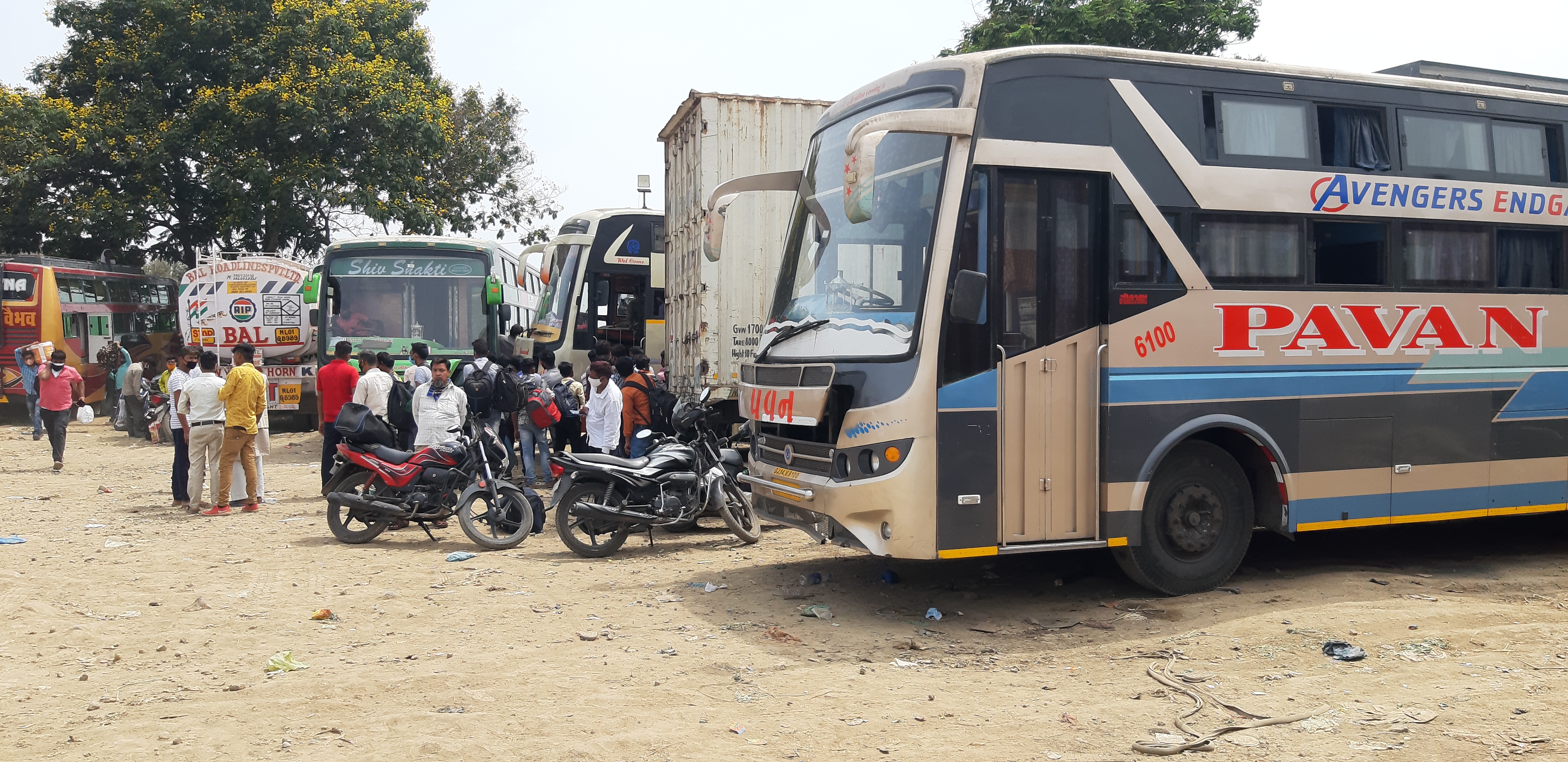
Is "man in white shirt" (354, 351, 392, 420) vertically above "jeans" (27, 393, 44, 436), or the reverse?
"man in white shirt" (354, 351, 392, 420)

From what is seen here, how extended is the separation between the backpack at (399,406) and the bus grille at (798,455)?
203 inches

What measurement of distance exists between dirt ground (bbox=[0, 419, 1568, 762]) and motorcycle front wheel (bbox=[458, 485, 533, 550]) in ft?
0.75

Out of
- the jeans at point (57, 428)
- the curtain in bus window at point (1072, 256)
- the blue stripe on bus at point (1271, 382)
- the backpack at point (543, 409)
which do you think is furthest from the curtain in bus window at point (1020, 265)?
the jeans at point (57, 428)

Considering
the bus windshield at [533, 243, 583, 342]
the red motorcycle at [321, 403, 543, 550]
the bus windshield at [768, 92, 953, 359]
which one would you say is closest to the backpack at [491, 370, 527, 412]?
the red motorcycle at [321, 403, 543, 550]

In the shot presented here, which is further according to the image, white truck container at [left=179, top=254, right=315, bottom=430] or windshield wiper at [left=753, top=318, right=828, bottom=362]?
white truck container at [left=179, top=254, right=315, bottom=430]

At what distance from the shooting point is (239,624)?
6824mm

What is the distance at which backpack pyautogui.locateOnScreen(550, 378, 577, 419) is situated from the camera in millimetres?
12789

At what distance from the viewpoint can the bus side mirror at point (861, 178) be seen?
5.66 metres

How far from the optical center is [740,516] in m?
9.44

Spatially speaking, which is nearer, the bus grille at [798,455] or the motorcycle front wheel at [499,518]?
the bus grille at [798,455]

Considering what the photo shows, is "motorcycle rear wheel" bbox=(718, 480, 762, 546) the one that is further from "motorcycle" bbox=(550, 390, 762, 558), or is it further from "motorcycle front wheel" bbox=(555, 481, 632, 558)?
"motorcycle front wheel" bbox=(555, 481, 632, 558)

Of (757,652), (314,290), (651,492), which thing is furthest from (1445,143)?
(314,290)

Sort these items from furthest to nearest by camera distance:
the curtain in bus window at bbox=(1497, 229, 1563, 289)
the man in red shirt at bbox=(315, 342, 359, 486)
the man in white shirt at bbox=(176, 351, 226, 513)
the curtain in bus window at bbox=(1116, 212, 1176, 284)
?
A: the man in red shirt at bbox=(315, 342, 359, 486), the man in white shirt at bbox=(176, 351, 226, 513), the curtain in bus window at bbox=(1497, 229, 1563, 289), the curtain in bus window at bbox=(1116, 212, 1176, 284)

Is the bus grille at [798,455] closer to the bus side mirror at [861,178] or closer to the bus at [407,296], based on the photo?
the bus side mirror at [861,178]
